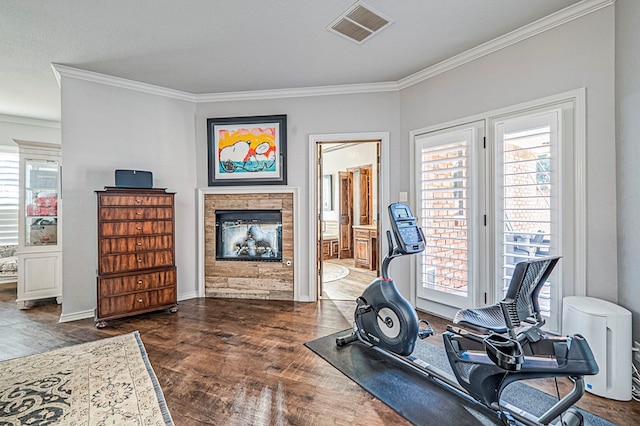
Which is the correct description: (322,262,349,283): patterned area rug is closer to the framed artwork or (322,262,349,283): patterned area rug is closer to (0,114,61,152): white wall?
the framed artwork

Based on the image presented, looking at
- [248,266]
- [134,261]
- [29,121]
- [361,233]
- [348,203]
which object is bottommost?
[248,266]

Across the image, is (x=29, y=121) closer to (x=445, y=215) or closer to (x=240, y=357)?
(x=240, y=357)

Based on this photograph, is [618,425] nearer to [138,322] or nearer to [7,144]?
[138,322]

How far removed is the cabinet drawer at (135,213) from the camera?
347 centimetres

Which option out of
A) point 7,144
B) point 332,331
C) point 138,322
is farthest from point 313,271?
point 7,144

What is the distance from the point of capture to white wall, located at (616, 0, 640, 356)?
2137 mm

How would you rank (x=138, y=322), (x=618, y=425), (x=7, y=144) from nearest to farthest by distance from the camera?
(x=618, y=425)
(x=138, y=322)
(x=7, y=144)

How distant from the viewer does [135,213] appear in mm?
3650

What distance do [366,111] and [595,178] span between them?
8.34 ft

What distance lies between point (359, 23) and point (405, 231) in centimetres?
188

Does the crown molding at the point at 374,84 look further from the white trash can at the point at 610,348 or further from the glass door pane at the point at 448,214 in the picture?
the white trash can at the point at 610,348

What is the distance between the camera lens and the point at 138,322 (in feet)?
11.6

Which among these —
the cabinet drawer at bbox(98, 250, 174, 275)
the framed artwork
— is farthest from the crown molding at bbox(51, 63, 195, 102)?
the cabinet drawer at bbox(98, 250, 174, 275)

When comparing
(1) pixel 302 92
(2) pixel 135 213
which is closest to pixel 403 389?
(2) pixel 135 213
